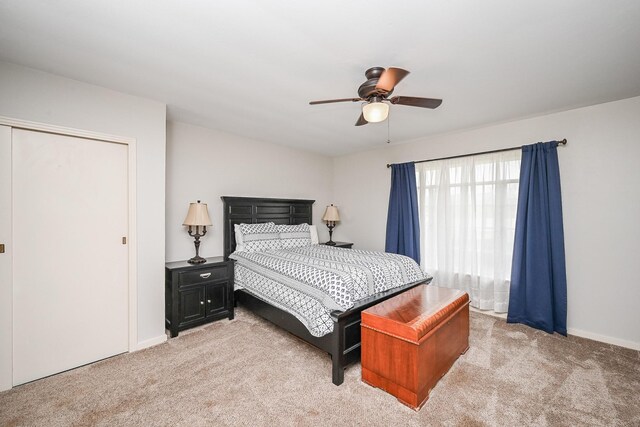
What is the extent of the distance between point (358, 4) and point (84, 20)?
1676 millimetres

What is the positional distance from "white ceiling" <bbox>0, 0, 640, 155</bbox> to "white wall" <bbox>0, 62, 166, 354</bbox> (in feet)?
0.42

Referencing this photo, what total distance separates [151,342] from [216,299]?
75cm

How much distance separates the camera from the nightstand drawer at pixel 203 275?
3021mm

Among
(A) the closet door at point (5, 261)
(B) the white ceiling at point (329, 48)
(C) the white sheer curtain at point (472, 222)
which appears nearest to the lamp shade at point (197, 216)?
(B) the white ceiling at point (329, 48)

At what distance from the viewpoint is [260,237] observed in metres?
3.92

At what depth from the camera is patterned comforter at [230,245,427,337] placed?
7.55 ft

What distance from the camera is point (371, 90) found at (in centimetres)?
207

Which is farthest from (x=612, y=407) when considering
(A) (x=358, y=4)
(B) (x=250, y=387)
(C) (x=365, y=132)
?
(C) (x=365, y=132)

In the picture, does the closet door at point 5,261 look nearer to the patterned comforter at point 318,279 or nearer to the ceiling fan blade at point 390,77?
the patterned comforter at point 318,279

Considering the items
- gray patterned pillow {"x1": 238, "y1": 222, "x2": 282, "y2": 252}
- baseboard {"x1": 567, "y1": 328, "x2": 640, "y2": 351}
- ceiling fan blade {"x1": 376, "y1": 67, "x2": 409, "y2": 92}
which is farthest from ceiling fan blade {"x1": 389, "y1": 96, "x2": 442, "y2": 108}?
baseboard {"x1": 567, "y1": 328, "x2": 640, "y2": 351}

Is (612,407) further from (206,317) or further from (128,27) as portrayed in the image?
(128,27)

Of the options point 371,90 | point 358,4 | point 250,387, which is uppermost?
point 358,4

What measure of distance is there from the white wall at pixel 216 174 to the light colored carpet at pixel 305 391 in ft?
4.77

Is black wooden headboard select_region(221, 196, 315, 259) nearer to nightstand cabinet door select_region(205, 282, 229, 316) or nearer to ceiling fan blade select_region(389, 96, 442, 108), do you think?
nightstand cabinet door select_region(205, 282, 229, 316)
